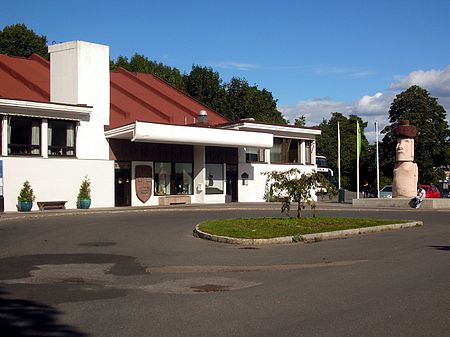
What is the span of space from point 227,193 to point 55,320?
37045mm

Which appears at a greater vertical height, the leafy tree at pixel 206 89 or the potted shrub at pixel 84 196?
the leafy tree at pixel 206 89

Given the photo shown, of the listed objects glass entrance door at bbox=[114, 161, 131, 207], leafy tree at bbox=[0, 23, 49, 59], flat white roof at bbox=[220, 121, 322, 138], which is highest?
leafy tree at bbox=[0, 23, 49, 59]

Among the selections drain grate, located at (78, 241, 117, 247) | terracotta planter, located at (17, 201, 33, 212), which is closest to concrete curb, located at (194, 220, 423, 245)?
drain grate, located at (78, 241, 117, 247)

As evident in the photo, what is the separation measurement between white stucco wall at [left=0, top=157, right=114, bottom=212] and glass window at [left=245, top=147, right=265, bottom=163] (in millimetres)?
12415

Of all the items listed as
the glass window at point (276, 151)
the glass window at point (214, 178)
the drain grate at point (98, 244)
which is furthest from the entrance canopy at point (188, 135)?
the drain grate at point (98, 244)

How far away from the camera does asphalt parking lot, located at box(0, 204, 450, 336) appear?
7449mm

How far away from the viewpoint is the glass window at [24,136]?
32719 mm

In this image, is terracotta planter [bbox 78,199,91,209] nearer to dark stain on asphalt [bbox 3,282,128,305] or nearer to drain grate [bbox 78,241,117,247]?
drain grate [bbox 78,241,117,247]

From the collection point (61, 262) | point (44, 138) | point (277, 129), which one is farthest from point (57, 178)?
point (61, 262)

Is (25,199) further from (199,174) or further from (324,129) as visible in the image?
(324,129)

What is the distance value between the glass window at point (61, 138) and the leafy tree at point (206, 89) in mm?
33102

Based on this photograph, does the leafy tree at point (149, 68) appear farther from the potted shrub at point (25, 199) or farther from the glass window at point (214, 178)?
the potted shrub at point (25, 199)

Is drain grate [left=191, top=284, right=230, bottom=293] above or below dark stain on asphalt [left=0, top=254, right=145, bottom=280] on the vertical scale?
below

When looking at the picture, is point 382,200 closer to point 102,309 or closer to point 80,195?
point 80,195
